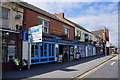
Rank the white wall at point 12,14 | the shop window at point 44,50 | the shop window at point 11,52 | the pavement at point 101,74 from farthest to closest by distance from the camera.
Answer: the shop window at point 44,50 → the white wall at point 12,14 → the shop window at point 11,52 → the pavement at point 101,74

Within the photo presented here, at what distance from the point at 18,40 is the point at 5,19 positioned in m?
2.05

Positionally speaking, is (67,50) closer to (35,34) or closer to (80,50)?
(80,50)

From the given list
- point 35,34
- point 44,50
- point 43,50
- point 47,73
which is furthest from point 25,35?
point 47,73

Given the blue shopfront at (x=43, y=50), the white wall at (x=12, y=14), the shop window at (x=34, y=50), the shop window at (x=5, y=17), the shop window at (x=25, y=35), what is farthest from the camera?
the shop window at (x=34, y=50)

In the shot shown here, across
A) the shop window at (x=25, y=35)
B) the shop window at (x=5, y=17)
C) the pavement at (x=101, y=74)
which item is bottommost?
the pavement at (x=101, y=74)

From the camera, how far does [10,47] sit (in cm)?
949

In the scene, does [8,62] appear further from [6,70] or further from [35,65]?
[35,65]

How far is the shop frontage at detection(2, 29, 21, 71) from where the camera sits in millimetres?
9016

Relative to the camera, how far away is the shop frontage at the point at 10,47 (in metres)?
9.02

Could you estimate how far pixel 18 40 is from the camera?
1010 cm

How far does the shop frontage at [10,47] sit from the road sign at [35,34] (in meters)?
1.15

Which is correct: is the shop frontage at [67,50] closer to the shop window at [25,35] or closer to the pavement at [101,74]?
the shop window at [25,35]

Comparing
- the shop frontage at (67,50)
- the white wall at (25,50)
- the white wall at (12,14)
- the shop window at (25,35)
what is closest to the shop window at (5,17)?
the white wall at (12,14)

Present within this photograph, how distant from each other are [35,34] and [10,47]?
2.34m
